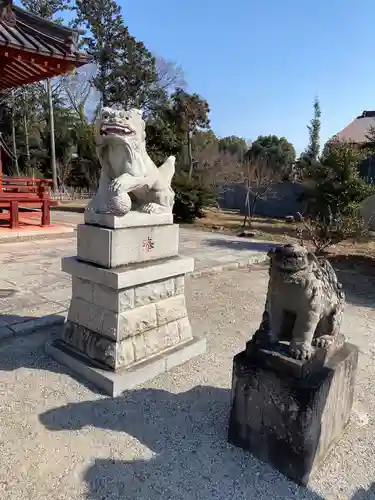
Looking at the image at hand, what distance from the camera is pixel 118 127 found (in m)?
2.88

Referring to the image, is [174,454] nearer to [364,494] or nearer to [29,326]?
[364,494]

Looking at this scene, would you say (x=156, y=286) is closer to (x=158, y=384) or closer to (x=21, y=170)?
(x=158, y=384)

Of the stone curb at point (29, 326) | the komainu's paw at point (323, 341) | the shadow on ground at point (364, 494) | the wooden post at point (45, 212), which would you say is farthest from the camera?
the wooden post at point (45, 212)

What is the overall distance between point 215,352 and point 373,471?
1.65 meters

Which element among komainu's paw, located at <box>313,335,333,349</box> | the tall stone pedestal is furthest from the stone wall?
komainu's paw, located at <box>313,335,333,349</box>

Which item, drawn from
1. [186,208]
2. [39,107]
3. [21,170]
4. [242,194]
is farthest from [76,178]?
[186,208]

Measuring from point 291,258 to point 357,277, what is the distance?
5.36 metres

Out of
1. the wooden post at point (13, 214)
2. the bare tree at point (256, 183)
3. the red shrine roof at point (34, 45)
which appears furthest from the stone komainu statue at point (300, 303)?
the bare tree at point (256, 183)

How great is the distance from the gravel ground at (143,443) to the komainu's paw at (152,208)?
1.35 metres

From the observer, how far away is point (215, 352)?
355 centimetres

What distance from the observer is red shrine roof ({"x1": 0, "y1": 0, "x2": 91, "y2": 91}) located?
6.16m

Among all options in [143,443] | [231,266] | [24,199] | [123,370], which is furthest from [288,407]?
[24,199]

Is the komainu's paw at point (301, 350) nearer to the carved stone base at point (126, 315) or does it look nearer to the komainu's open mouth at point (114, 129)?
the carved stone base at point (126, 315)

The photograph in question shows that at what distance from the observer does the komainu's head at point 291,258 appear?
2021 millimetres
